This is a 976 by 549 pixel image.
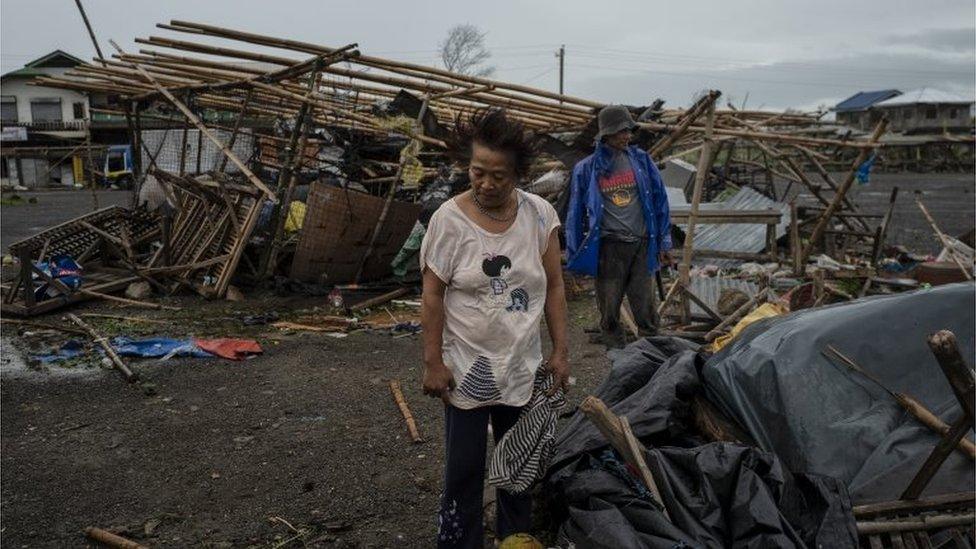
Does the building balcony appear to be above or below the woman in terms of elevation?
below

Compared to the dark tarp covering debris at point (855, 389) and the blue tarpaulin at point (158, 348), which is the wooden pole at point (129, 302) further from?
the dark tarp covering debris at point (855, 389)

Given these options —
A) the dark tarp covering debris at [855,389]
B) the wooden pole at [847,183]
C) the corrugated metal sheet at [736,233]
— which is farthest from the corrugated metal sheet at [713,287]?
the dark tarp covering debris at [855,389]

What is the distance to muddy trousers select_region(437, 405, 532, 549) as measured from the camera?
2684 millimetres

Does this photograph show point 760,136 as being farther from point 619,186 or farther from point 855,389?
point 855,389

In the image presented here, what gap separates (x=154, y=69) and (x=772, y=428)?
344 inches

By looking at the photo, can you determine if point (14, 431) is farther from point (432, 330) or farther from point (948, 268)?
point (948, 268)

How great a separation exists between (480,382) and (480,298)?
0.31 m

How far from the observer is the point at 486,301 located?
8.54 ft

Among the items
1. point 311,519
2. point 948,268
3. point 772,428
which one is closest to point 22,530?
point 311,519

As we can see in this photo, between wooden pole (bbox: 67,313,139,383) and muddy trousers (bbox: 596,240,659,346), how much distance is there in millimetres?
3805

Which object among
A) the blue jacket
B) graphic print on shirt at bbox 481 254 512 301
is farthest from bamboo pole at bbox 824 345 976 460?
the blue jacket

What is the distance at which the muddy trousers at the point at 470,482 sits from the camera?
2684 mm

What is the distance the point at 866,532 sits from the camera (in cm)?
253

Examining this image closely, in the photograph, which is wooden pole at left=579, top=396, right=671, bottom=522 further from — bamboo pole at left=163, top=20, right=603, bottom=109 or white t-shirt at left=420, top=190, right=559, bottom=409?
bamboo pole at left=163, top=20, right=603, bottom=109
